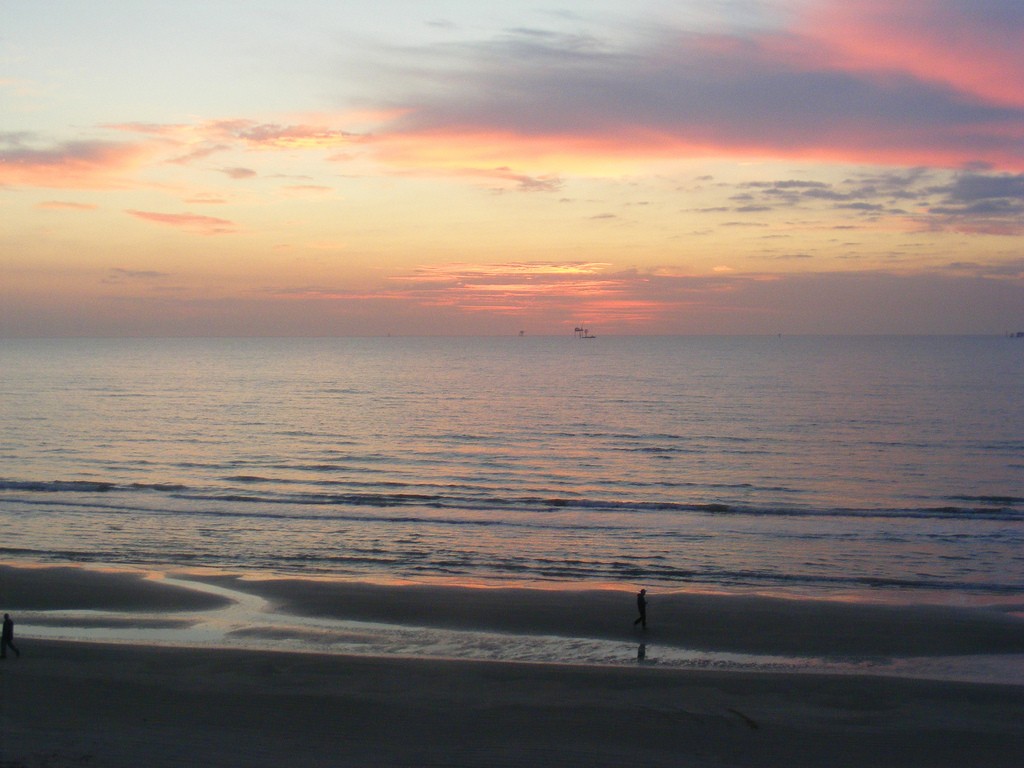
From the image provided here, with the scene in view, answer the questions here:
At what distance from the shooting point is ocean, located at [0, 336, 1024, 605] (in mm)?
26953

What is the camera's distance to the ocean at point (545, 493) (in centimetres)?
2695

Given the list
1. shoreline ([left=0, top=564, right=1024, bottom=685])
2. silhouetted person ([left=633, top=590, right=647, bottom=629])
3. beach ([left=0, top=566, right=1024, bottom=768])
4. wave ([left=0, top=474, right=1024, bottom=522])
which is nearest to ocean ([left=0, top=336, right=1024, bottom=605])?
wave ([left=0, top=474, right=1024, bottom=522])

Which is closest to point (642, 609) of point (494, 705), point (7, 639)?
point (494, 705)

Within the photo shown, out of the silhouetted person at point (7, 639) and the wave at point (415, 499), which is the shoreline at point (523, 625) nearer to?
the silhouetted person at point (7, 639)

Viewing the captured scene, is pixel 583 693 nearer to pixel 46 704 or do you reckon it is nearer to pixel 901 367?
pixel 46 704

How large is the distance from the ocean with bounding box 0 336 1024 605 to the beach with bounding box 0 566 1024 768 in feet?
15.3

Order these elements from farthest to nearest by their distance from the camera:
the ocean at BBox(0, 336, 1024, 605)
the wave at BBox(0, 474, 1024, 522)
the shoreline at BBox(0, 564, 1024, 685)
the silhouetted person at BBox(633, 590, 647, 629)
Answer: the wave at BBox(0, 474, 1024, 522)
the ocean at BBox(0, 336, 1024, 605)
the silhouetted person at BBox(633, 590, 647, 629)
the shoreline at BBox(0, 564, 1024, 685)

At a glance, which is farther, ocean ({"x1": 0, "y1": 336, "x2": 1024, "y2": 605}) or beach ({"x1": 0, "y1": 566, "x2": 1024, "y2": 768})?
ocean ({"x1": 0, "y1": 336, "x2": 1024, "y2": 605})

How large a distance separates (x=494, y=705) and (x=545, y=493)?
896 inches

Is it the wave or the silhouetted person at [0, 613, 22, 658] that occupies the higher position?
the silhouetted person at [0, 613, 22, 658]

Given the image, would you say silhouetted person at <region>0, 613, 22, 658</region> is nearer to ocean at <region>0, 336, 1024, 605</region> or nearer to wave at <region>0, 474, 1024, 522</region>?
ocean at <region>0, 336, 1024, 605</region>

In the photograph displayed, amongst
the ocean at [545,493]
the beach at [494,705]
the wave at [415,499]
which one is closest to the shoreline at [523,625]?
the beach at [494,705]

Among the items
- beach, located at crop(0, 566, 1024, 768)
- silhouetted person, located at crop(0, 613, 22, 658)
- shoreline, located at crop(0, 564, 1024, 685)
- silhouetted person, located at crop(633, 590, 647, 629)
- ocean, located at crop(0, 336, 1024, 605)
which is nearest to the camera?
beach, located at crop(0, 566, 1024, 768)

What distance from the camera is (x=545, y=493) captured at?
38.6 m
